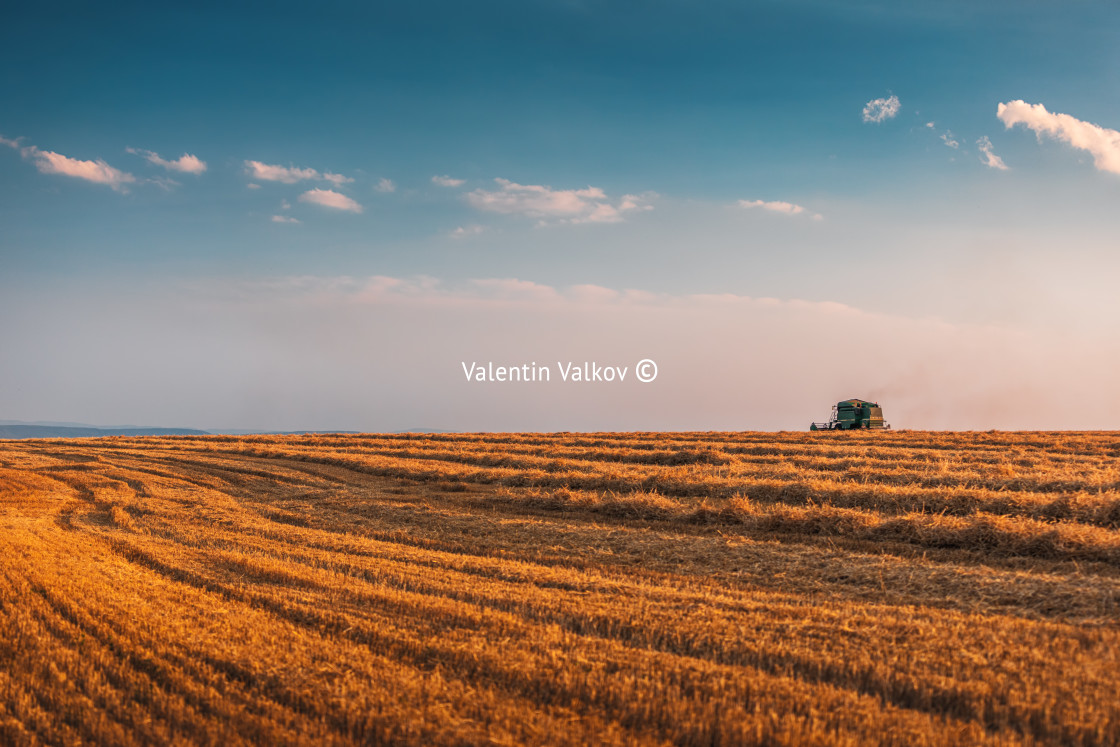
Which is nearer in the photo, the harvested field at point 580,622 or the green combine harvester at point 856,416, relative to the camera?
the harvested field at point 580,622

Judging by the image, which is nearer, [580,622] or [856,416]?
[580,622]

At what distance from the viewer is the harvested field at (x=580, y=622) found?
5.38 metres

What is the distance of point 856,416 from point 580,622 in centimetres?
6171

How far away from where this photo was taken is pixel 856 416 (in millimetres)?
63156

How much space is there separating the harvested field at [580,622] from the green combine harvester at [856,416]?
47401mm

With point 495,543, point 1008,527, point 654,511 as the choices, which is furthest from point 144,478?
point 1008,527

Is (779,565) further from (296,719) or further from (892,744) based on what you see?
(296,719)

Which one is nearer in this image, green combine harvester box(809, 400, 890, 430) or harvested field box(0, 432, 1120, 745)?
harvested field box(0, 432, 1120, 745)

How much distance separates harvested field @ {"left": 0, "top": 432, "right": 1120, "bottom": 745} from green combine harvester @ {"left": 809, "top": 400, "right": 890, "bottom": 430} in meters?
47.4

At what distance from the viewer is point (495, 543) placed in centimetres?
1345

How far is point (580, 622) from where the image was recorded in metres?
7.79

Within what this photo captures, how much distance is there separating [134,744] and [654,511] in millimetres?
12184

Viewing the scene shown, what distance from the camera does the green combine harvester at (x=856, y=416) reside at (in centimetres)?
6262

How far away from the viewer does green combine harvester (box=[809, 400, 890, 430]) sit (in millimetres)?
62625
